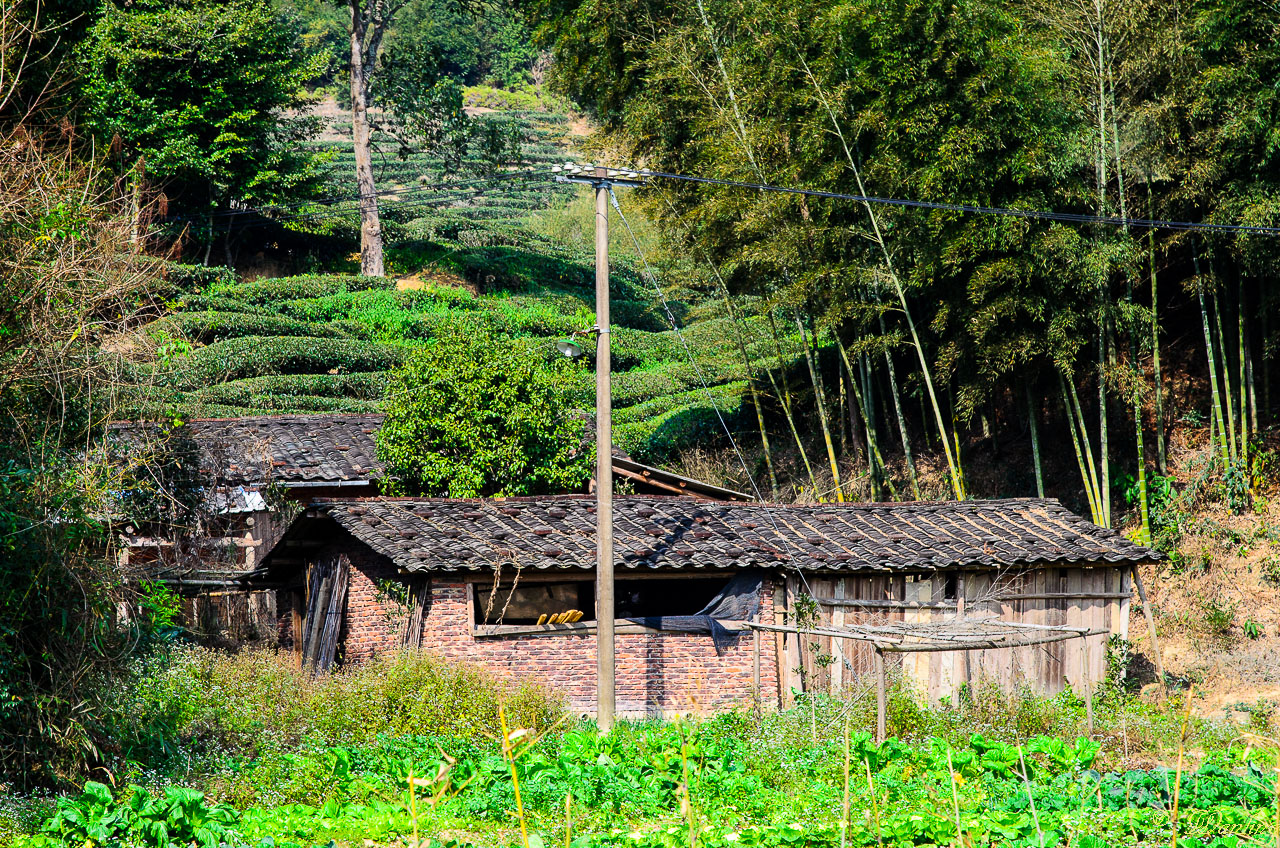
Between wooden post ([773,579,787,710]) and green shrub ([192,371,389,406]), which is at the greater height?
green shrub ([192,371,389,406])

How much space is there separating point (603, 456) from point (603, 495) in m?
0.41

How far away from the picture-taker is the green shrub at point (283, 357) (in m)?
24.5

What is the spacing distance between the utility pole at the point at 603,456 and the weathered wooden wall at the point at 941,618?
2.84 metres

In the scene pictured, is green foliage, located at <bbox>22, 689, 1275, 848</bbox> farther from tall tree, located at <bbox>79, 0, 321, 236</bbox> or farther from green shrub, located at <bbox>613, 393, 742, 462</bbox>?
tall tree, located at <bbox>79, 0, 321, 236</bbox>

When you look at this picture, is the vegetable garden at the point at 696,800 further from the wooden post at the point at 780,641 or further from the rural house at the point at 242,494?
the rural house at the point at 242,494

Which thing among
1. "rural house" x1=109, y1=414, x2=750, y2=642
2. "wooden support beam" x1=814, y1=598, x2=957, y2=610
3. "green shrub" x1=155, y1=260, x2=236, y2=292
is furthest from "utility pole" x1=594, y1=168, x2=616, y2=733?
"green shrub" x1=155, y1=260, x2=236, y2=292

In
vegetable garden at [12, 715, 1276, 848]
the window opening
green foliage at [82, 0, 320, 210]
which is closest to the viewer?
vegetable garden at [12, 715, 1276, 848]

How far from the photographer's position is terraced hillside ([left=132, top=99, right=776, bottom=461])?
77.8 ft

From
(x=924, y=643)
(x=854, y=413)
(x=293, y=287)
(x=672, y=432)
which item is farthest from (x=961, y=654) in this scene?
(x=293, y=287)

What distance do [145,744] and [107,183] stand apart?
5.02 meters

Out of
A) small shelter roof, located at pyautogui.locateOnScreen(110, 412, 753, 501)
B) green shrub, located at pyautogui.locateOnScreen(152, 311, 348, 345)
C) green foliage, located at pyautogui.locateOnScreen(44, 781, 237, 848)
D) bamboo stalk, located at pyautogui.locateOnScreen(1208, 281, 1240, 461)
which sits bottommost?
green foliage, located at pyautogui.locateOnScreen(44, 781, 237, 848)

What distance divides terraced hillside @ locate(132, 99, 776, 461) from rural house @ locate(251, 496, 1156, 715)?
3224 millimetres

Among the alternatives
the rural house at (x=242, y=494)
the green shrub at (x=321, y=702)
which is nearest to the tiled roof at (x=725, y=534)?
the green shrub at (x=321, y=702)

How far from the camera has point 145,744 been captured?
31.6 ft
